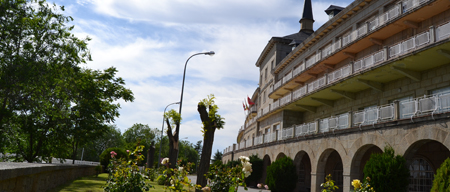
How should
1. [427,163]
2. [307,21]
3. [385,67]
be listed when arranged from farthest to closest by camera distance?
[307,21]
[385,67]
[427,163]

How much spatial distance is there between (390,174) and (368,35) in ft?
33.6

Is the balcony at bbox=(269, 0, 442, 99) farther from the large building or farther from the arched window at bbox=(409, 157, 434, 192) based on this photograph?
the arched window at bbox=(409, 157, 434, 192)

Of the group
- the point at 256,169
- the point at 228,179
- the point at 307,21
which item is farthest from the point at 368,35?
the point at 307,21

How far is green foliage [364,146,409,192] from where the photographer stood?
590 inches

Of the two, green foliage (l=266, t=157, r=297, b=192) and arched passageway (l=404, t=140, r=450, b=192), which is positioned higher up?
arched passageway (l=404, t=140, r=450, b=192)

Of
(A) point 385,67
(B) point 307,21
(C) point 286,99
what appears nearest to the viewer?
(A) point 385,67

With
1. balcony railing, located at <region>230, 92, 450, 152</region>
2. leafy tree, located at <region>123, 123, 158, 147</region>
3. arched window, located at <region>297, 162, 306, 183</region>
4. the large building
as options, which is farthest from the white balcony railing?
leafy tree, located at <region>123, 123, 158, 147</region>

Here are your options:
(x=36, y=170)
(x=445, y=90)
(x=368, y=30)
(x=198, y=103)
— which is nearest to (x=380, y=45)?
(x=368, y=30)

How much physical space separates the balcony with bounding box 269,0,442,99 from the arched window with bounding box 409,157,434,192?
5846mm

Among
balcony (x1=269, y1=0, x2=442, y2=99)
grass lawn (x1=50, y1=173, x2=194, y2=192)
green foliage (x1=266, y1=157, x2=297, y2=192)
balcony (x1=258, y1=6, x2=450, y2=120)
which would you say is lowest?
grass lawn (x1=50, y1=173, x2=194, y2=192)

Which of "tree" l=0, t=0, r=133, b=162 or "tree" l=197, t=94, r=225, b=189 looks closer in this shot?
"tree" l=197, t=94, r=225, b=189

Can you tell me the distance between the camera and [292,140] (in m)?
26.2

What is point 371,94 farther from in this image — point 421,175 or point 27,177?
point 27,177

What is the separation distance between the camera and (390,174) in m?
15.0
